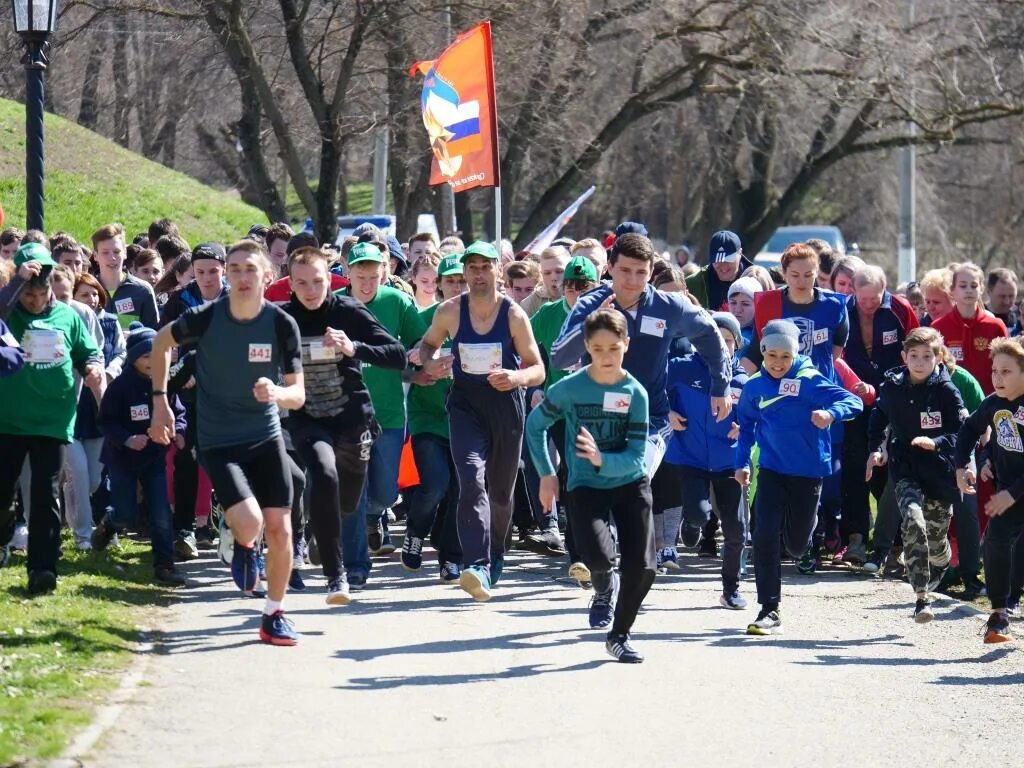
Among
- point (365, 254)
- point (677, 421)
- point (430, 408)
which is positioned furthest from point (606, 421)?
point (430, 408)

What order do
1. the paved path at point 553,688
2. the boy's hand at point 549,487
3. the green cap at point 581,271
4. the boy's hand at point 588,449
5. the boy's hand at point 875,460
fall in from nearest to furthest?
the paved path at point 553,688, the boy's hand at point 588,449, the boy's hand at point 549,487, the green cap at point 581,271, the boy's hand at point 875,460

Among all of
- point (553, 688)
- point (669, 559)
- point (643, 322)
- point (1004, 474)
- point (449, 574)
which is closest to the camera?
point (553, 688)

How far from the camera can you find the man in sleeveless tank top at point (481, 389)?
9.77m

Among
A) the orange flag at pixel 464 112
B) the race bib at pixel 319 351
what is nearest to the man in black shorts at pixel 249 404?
the race bib at pixel 319 351

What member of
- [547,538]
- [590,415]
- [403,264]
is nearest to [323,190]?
[403,264]

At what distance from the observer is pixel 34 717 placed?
21.8 ft

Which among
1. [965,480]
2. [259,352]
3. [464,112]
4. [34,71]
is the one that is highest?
[34,71]

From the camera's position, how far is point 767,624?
9.30m

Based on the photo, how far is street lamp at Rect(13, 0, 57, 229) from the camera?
46.6 ft

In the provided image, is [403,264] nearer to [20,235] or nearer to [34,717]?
[20,235]

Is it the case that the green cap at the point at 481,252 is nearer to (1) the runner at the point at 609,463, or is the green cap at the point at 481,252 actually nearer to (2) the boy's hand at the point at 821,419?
(1) the runner at the point at 609,463

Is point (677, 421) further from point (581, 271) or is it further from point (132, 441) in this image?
point (132, 441)

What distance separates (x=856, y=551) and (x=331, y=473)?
171 inches

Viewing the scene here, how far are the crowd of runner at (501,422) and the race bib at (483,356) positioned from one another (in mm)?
19
